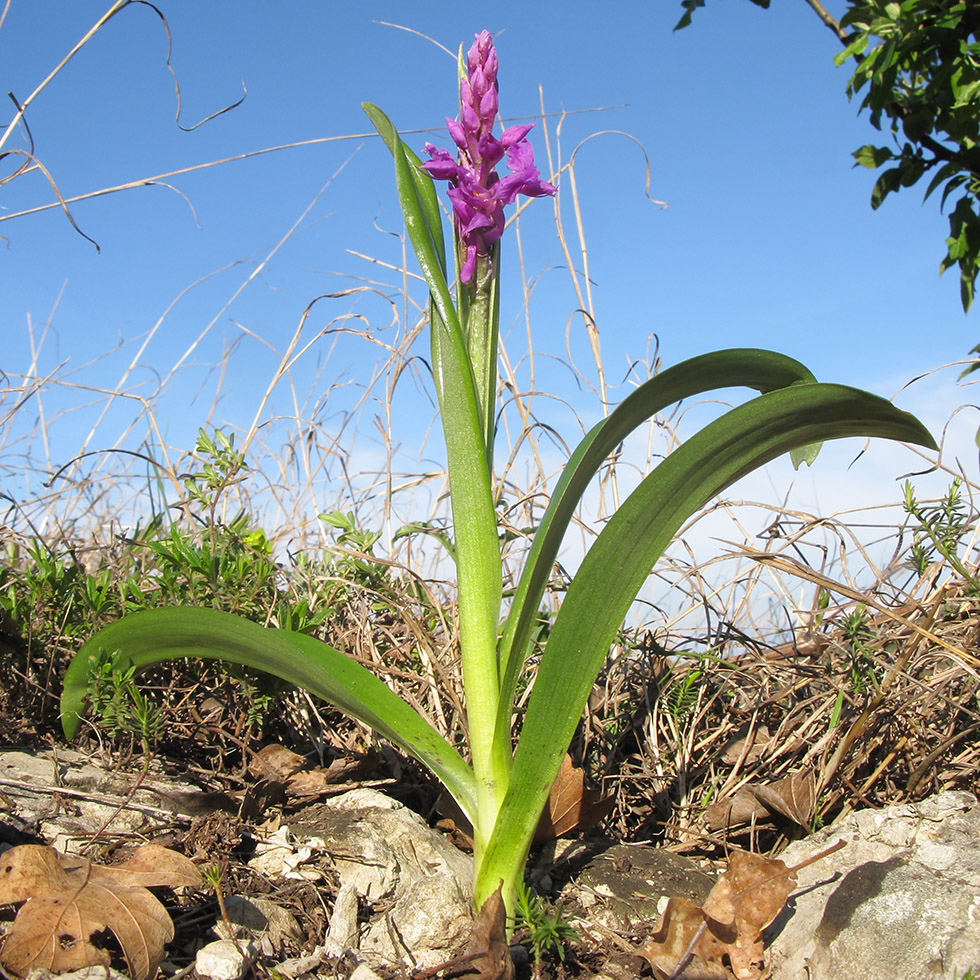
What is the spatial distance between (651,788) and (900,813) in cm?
45

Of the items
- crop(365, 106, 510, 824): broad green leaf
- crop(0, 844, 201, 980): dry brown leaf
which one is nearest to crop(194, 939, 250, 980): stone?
crop(0, 844, 201, 980): dry brown leaf

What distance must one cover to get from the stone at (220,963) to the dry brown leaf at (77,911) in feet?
0.16


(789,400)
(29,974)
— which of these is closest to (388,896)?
(29,974)

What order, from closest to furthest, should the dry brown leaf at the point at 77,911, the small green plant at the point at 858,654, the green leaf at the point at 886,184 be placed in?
the dry brown leaf at the point at 77,911 → the small green plant at the point at 858,654 → the green leaf at the point at 886,184

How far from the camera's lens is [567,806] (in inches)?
56.6

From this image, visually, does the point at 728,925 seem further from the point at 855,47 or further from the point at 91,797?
the point at 855,47

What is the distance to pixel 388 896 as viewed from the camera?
1.25 m

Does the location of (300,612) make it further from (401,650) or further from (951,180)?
(951,180)

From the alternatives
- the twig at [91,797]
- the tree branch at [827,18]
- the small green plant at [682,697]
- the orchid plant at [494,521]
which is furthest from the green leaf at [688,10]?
the twig at [91,797]

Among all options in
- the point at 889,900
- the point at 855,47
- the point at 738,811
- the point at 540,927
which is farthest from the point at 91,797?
the point at 855,47

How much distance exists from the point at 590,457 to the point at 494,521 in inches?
9.0

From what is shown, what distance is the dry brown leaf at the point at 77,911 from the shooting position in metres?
0.95

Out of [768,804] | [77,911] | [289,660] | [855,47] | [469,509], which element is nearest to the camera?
[77,911]

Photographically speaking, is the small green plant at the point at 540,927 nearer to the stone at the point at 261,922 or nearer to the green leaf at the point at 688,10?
the stone at the point at 261,922
